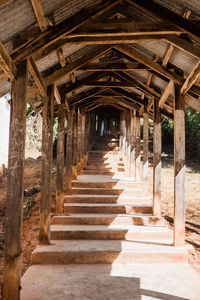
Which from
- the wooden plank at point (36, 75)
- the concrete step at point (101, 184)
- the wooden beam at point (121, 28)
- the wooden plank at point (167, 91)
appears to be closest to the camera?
the wooden plank at point (36, 75)

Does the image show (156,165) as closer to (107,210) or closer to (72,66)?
(107,210)

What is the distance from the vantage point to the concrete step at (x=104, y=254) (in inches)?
191

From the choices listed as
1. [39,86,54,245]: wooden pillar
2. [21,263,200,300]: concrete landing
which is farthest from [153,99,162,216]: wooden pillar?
[39,86,54,245]: wooden pillar

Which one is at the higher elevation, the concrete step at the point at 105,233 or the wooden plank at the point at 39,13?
the wooden plank at the point at 39,13

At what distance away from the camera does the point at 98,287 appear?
12.8ft

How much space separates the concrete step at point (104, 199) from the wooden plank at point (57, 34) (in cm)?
458

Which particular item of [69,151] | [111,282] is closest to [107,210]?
[69,151]

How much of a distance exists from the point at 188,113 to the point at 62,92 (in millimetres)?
15130

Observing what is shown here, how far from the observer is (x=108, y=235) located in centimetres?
582

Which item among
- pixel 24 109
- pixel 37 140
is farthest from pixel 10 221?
pixel 37 140

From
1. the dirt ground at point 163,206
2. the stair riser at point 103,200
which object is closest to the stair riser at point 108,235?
→ the dirt ground at point 163,206

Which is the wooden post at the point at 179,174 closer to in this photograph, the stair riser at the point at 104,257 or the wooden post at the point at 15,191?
the stair riser at the point at 104,257

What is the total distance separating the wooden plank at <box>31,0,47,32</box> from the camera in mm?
3225

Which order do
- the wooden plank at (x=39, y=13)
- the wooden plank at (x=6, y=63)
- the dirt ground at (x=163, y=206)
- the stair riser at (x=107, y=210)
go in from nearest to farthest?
the wooden plank at (x=6, y=63) → the wooden plank at (x=39, y=13) → the dirt ground at (x=163, y=206) → the stair riser at (x=107, y=210)
